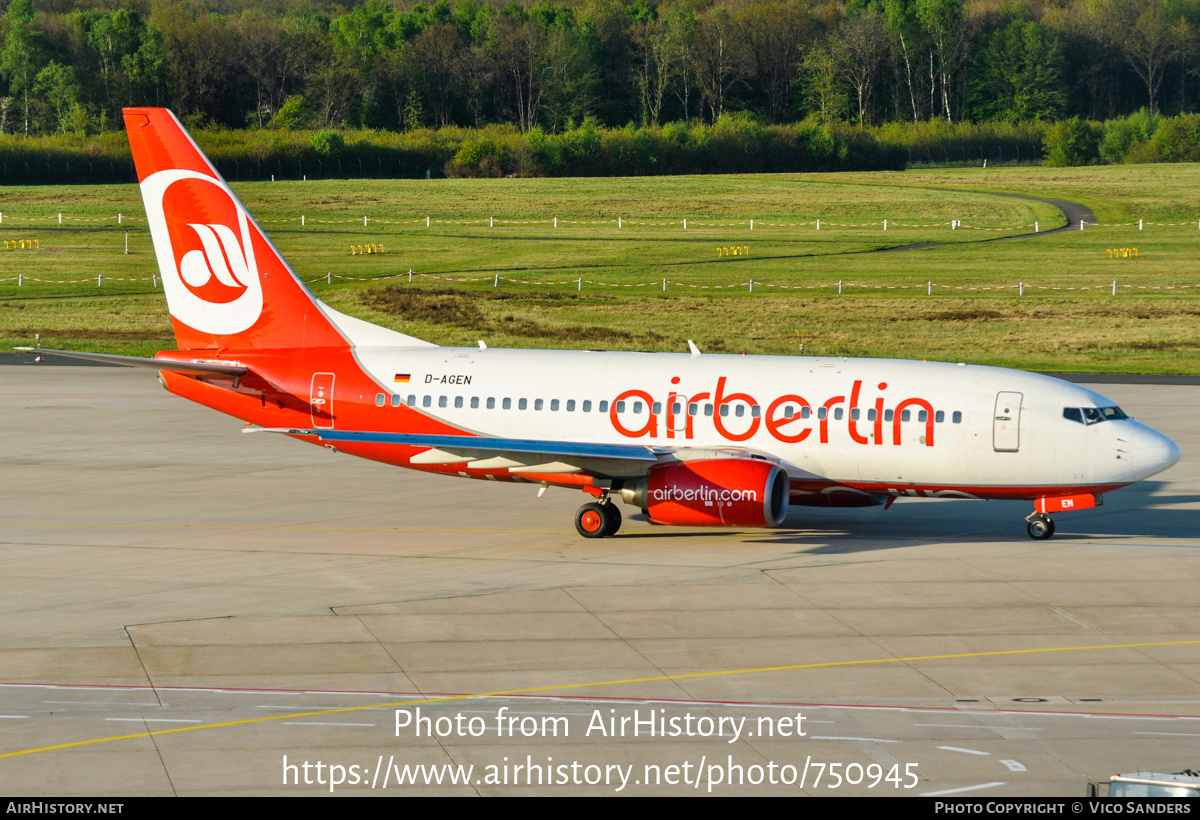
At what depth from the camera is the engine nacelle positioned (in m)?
28.7

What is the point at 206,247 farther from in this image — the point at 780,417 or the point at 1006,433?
Result: the point at 1006,433

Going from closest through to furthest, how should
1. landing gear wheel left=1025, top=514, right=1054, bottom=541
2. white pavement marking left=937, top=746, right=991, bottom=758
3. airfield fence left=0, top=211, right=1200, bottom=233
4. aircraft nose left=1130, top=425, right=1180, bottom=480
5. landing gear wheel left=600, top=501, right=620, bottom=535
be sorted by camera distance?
white pavement marking left=937, top=746, right=991, bottom=758
aircraft nose left=1130, top=425, right=1180, bottom=480
landing gear wheel left=1025, top=514, right=1054, bottom=541
landing gear wheel left=600, top=501, right=620, bottom=535
airfield fence left=0, top=211, right=1200, bottom=233

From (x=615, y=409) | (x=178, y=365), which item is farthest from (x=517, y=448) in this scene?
(x=178, y=365)

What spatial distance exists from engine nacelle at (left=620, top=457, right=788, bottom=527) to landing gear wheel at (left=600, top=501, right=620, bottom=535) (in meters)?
1.80

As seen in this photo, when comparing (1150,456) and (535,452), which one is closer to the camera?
(1150,456)

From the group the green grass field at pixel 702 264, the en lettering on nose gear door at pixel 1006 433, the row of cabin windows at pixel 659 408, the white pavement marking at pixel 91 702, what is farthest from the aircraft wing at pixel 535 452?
the green grass field at pixel 702 264

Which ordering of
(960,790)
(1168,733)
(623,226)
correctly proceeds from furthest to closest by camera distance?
(623,226)
(1168,733)
(960,790)

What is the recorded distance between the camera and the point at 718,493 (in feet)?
95.0

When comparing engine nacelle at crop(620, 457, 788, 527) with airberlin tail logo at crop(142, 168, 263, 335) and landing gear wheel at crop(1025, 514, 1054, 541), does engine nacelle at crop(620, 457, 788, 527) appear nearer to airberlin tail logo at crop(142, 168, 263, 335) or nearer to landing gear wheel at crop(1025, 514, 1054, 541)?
landing gear wheel at crop(1025, 514, 1054, 541)

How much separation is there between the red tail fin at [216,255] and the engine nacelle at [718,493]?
998cm

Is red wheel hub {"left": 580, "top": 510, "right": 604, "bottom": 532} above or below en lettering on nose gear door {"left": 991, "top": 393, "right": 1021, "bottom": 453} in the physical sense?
below

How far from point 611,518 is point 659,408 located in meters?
2.93

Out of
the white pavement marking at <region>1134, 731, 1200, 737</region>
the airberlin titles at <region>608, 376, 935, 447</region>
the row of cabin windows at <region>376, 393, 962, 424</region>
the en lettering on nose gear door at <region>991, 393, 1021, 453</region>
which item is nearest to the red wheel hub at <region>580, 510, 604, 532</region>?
the airberlin titles at <region>608, 376, 935, 447</region>

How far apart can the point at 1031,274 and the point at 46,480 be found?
77.9 metres
